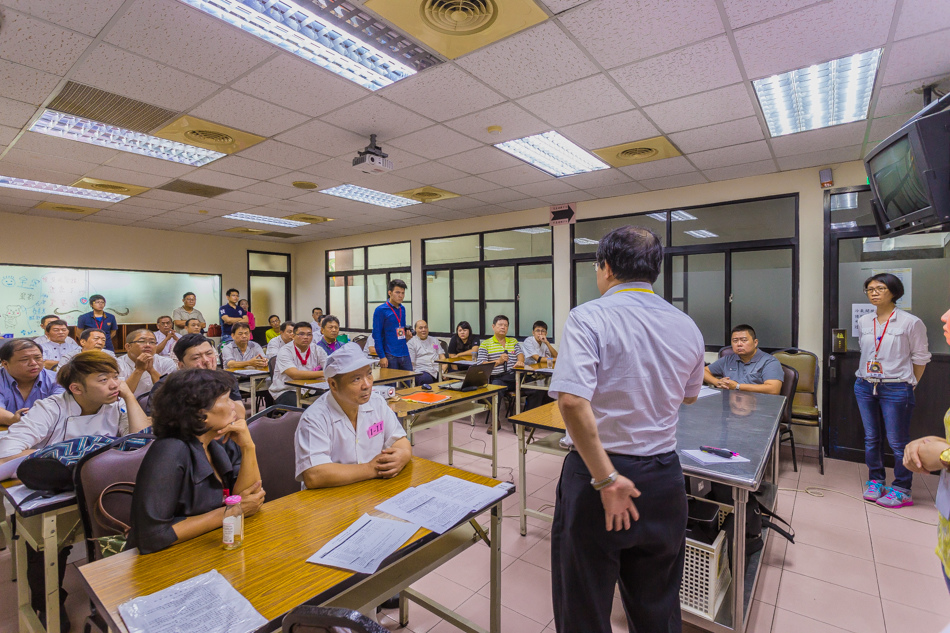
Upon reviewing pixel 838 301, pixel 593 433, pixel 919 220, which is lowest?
pixel 593 433

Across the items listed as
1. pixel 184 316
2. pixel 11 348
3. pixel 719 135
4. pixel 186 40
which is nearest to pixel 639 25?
pixel 719 135

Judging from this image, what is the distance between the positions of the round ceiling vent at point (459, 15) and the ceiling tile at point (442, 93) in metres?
0.34

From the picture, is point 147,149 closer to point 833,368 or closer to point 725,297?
point 725,297

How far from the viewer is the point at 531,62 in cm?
266

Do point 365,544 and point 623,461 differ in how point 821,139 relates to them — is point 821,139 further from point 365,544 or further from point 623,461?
point 365,544

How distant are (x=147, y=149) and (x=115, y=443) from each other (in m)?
3.56

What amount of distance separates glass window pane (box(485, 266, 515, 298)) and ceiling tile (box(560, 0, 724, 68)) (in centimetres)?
463

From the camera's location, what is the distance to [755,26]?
2320 millimetres

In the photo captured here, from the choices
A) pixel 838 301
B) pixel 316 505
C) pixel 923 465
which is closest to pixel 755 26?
pixel 923 465

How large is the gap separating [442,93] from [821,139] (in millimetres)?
3270

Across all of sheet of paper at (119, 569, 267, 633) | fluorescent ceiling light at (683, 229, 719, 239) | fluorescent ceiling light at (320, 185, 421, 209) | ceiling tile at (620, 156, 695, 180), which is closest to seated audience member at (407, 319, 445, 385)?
fluorescent ceiling light at (320, 185, 421, 209)

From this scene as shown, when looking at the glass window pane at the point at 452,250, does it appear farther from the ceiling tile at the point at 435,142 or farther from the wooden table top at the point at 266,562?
the wooden table top at the point at 266,562

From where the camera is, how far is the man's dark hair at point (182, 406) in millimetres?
1481

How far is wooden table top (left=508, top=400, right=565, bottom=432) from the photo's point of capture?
2.52m
